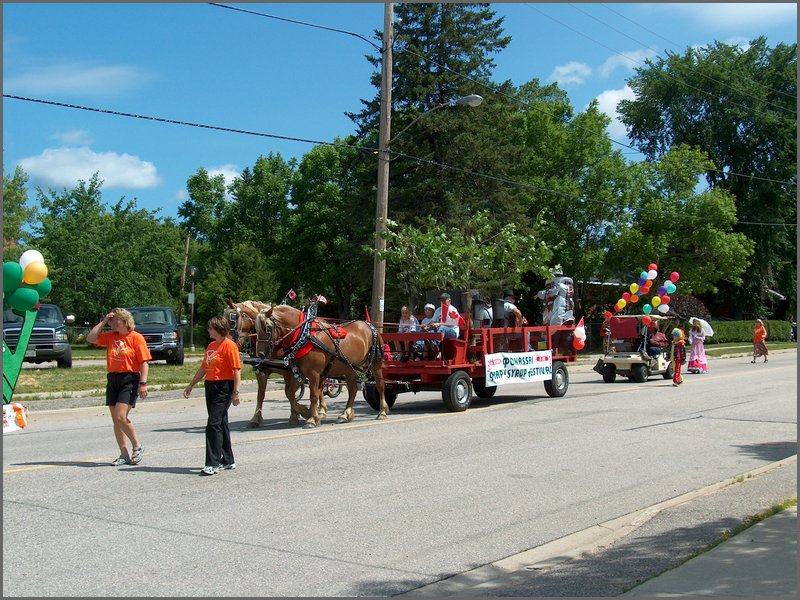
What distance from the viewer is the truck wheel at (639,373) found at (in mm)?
24281

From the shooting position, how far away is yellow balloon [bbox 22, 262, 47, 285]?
24.9ft

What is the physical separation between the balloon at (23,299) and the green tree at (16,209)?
48198 mm

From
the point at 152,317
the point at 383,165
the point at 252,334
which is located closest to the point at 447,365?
the point at 252,334

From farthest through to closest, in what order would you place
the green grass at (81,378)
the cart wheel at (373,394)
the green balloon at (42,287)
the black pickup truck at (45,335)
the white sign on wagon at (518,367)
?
the black pickup truck at (45,335) < the green grass at (81,378) < the white sign on wagon at (518,367) < the cart wheel at (373,394) < the green balloon at (42,287)

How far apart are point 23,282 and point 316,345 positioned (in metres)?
6.24

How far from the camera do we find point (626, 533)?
7.30 metres

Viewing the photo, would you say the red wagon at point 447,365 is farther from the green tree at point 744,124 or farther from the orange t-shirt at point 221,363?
the green tree at point 744,124

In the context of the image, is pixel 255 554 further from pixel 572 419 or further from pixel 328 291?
pixel 328 291

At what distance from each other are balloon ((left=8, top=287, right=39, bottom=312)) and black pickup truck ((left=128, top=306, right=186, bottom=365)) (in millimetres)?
20934

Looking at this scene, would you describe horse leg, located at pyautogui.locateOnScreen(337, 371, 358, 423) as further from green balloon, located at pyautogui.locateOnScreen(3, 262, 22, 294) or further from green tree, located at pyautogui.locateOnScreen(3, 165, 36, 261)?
green tree, located at pyautogui.locateOnScreen(3, 165, 36, 261)

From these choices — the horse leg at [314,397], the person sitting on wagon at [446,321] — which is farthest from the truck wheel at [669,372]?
the horse leg at [314,397]

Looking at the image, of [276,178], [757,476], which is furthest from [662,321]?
[276,178]

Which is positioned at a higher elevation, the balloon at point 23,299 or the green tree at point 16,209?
the green tree at point 16,209

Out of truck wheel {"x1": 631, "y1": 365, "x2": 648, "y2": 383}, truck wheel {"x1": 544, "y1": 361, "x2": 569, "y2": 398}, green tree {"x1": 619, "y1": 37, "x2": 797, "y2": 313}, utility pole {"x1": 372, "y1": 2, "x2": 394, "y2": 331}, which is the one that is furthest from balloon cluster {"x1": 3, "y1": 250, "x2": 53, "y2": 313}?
green tree {"x1": 619, "y1": 37, "x2": 797, "y2": 313}
